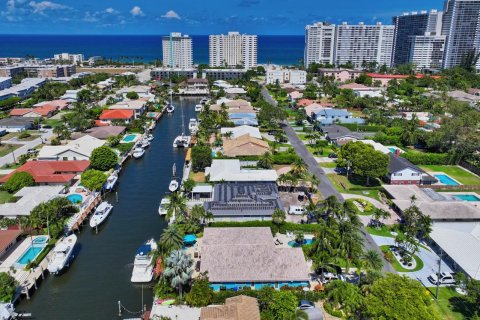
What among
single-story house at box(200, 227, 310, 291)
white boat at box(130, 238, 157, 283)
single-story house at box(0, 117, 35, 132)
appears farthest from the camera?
single-story house at box(0, 117, 35, 132)

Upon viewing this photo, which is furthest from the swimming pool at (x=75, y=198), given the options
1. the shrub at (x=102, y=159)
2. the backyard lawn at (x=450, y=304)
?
the backyard lawn at (x=450, y=304)

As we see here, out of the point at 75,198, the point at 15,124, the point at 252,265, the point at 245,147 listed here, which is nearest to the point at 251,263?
the point at 252,265

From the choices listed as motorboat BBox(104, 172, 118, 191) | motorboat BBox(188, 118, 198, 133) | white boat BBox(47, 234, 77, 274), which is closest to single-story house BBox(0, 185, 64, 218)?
motorboat BBox(104, 172, 118, 191)

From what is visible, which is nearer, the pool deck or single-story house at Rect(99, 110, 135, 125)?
the pool deck

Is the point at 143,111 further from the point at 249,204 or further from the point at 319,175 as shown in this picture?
the point at 249,204

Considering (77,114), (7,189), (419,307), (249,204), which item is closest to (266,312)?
(419,307)

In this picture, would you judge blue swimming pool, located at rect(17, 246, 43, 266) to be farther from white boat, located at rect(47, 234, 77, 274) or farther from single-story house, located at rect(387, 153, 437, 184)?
single-story house, located at rect(387, 153, 437, 184)
